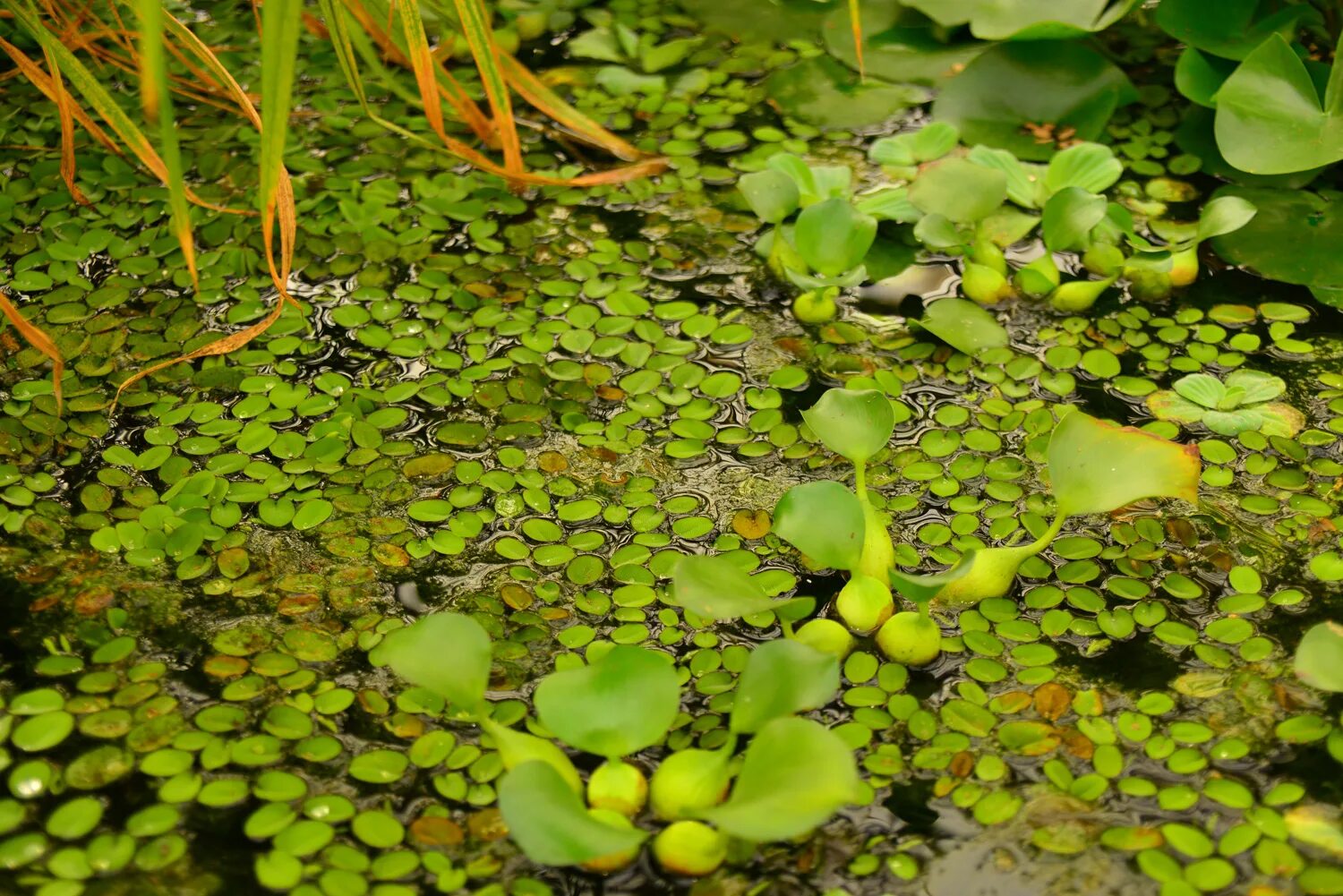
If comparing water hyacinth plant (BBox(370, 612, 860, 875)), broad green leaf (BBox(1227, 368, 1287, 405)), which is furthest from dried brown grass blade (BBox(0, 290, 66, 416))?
broad green leaf (BBox(1227, 368, 1287, 405))

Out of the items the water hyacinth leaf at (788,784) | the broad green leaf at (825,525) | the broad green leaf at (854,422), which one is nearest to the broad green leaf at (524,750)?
the water hyacinth leaf at (788,784)

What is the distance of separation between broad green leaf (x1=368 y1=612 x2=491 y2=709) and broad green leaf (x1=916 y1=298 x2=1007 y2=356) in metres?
0.72

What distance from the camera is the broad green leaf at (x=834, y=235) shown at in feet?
4.71

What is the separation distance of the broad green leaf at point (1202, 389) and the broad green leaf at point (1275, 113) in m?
0.31

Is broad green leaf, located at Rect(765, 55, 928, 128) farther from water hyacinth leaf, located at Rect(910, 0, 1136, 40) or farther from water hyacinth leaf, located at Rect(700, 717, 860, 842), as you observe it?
water hyacinth leaf, located at Rect(700, 717, 860, 842)

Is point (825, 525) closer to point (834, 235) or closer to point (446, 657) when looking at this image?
point (446, 657)

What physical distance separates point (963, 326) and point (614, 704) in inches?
28.3

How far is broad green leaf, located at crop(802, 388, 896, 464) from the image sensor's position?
3.80 feet

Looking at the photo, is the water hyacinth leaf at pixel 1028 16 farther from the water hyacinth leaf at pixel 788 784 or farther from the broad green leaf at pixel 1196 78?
the water hyacinth leaf at pixel 788 784

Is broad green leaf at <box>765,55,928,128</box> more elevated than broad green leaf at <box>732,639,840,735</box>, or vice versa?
broad green leaf at <box>765,55,928,128</box>

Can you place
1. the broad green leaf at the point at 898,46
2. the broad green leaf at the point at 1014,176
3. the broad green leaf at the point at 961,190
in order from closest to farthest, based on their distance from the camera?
the broad green leaf at the point at 961,190
the broad green leaf at the point at 1014,176
the broad green leaf at the point at 898,46

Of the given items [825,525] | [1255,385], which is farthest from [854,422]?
[1255,385]

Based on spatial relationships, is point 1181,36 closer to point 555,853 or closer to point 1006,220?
point 1006,220

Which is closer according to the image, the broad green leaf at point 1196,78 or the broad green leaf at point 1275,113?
the broad green leaf at point 1275,113
